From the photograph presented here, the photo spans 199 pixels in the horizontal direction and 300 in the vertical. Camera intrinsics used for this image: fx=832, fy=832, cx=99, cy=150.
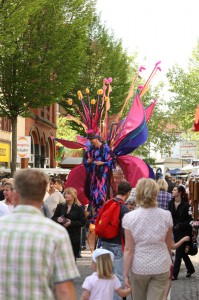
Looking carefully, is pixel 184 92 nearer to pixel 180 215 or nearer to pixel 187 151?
pixel 187 151

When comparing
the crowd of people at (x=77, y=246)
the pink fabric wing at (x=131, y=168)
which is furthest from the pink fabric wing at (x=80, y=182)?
the crowd of people at (x=77, y=246)

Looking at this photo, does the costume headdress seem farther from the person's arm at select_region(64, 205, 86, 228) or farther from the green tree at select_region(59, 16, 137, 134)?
the green tree at select_region(59, 16, 137, 134)

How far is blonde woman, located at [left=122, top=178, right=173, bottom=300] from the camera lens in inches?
279

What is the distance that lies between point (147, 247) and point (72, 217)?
5051mm

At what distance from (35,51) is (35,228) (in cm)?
2847

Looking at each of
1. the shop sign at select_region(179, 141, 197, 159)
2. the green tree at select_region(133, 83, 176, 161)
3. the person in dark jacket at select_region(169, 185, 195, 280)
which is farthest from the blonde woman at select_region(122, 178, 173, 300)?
the green tree at select_region(133, 83, 176, 161)

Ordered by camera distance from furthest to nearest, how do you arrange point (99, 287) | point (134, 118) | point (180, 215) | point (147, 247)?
point (134, 118) → point (180, 215) → point (147, 247) → point (99, 287)

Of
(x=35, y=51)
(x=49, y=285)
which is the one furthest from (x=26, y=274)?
(x=35, y=51)

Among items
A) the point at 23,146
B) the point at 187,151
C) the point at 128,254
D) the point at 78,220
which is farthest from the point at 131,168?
the point at 187,151

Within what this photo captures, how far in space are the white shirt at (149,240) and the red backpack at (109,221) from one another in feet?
6.13

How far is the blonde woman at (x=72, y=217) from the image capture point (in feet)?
A: 39.5

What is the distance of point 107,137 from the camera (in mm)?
13367

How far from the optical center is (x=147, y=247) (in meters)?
7.12

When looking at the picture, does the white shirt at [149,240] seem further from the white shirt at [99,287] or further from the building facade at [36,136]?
the building facade at [36,136]
